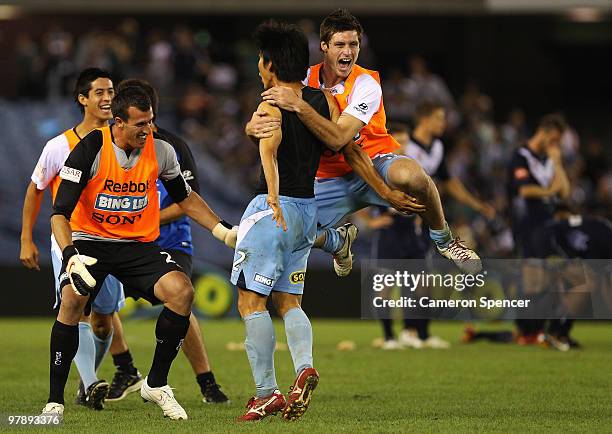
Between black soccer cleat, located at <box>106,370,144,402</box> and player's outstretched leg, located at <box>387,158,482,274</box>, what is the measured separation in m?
2.59

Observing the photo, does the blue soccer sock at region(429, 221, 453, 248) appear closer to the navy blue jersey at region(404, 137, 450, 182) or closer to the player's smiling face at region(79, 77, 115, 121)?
the player's smiling face at region(79, 77, 115, 121)

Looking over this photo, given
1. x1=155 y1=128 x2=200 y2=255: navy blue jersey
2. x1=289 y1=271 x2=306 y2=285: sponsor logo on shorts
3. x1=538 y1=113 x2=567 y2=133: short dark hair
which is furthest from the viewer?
x1=538 y1=113 x2=567 y2=133: short dark hair

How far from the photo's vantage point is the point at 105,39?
21.7 m

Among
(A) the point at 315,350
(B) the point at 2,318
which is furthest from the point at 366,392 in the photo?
(B) the point at 2,318

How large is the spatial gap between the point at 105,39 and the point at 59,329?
14.7m

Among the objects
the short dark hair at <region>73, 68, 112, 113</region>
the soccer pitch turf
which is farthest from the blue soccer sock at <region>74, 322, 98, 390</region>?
the short dark hair at <region>73, 68, 112, 113</region>

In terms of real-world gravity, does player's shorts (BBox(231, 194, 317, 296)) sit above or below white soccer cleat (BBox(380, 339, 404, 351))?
above

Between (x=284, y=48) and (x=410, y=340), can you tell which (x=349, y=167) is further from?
(x=410, y=340)

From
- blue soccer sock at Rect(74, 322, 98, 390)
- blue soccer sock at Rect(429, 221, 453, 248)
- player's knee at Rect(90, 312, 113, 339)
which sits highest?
blue soccer sock at Rect(429, 221, 453, 248)

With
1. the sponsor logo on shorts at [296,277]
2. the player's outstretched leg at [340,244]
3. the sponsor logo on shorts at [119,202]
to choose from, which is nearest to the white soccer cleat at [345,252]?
the player's outstretched leg at [340,244]

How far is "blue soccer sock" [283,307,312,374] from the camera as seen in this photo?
740 cm

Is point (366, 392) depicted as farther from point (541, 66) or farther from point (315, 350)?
point (541, 66)

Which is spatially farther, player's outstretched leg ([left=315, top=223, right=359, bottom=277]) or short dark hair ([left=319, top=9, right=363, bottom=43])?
player's outstretched leg ([left=315, top=223, right=359, bottom=277])

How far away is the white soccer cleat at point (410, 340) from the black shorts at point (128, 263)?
20.1ft
